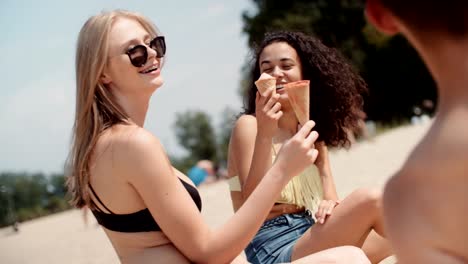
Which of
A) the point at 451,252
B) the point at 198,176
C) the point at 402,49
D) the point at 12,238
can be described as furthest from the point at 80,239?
the point at 402,49

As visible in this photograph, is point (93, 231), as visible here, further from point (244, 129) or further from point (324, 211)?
point (324, 211)

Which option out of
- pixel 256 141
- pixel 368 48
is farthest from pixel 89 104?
pixel 368 48

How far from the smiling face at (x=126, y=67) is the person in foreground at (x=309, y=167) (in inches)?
28.1

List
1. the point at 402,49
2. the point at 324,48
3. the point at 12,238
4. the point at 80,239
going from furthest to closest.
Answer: the point at 402,49 → the point at 12,238 → the point at 80,239 → the point at 324,48

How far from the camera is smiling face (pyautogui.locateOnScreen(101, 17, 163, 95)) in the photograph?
10.2 ft

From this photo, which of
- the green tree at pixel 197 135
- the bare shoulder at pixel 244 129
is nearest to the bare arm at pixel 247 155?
the bare shoulder at pixel 244 129

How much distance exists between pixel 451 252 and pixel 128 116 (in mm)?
1836

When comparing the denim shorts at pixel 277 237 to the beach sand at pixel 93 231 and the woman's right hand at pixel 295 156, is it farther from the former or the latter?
the beach sand at pixel 93 231

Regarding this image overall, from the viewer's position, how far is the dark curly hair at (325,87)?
4.75 m

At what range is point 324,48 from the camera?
4.94 metres

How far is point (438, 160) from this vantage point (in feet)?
5.31

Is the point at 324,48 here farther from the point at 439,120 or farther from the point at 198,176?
the point at 198,176

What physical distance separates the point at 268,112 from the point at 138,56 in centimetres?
85

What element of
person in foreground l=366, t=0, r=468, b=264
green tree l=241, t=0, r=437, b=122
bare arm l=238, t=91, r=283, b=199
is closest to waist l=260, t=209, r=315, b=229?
bare arm l=238, t=91, r=283, b=199
